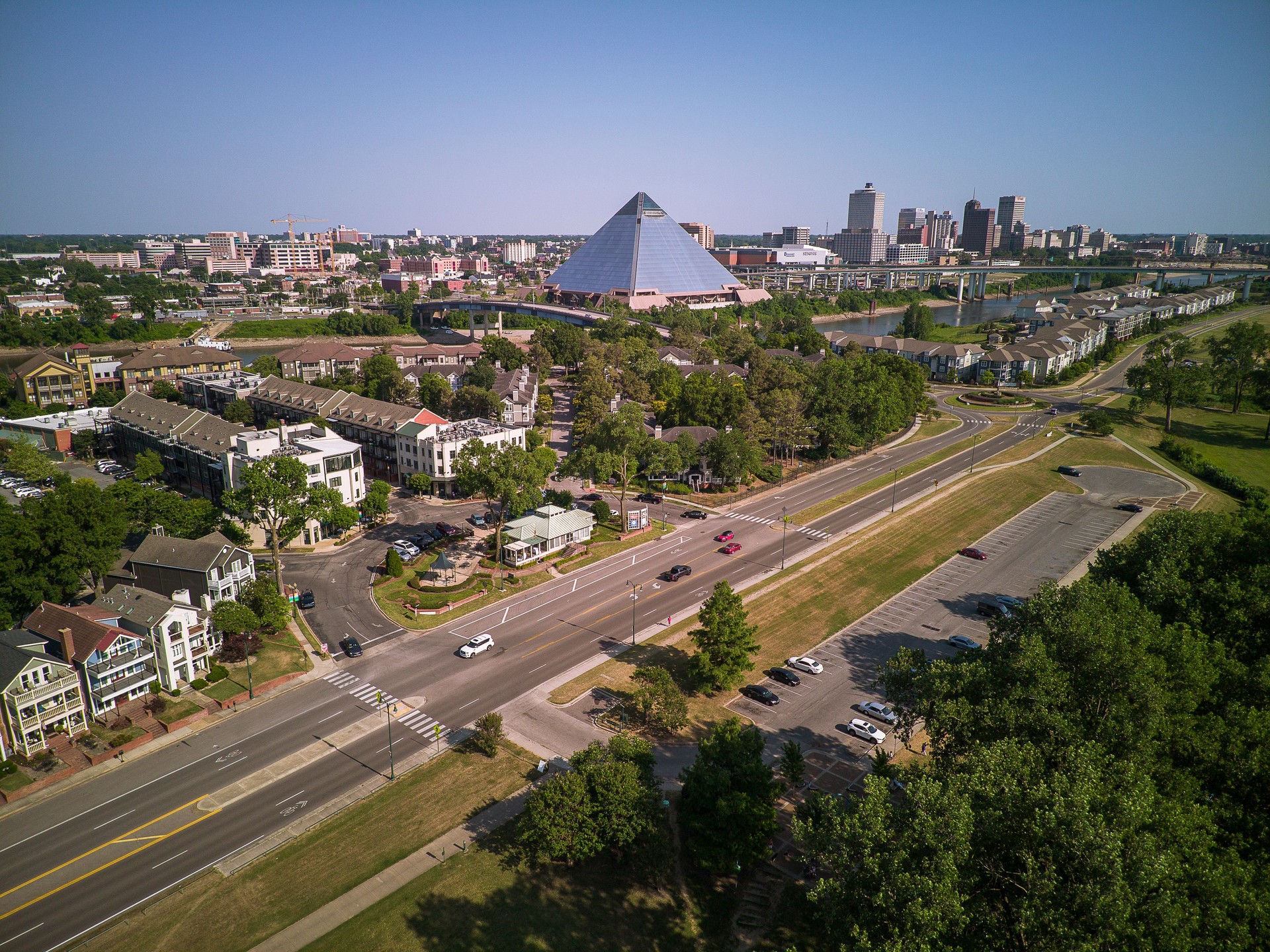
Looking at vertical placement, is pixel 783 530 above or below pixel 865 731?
above

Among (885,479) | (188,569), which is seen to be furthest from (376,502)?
(885,479)

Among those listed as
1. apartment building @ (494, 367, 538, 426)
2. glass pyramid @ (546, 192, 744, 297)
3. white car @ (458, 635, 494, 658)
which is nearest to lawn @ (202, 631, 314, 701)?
white car @ (458, 635, 494, 658)

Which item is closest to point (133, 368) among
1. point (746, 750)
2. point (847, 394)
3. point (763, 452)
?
point (763, 452)

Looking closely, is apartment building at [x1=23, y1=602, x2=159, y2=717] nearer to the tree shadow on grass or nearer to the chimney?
the chimney

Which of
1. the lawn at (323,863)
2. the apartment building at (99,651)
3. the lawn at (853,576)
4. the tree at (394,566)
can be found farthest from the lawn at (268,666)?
the lawn at (853,576)

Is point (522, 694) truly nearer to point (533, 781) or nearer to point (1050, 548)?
point (533, 781)

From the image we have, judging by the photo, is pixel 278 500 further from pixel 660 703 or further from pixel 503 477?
pixel 660 703
